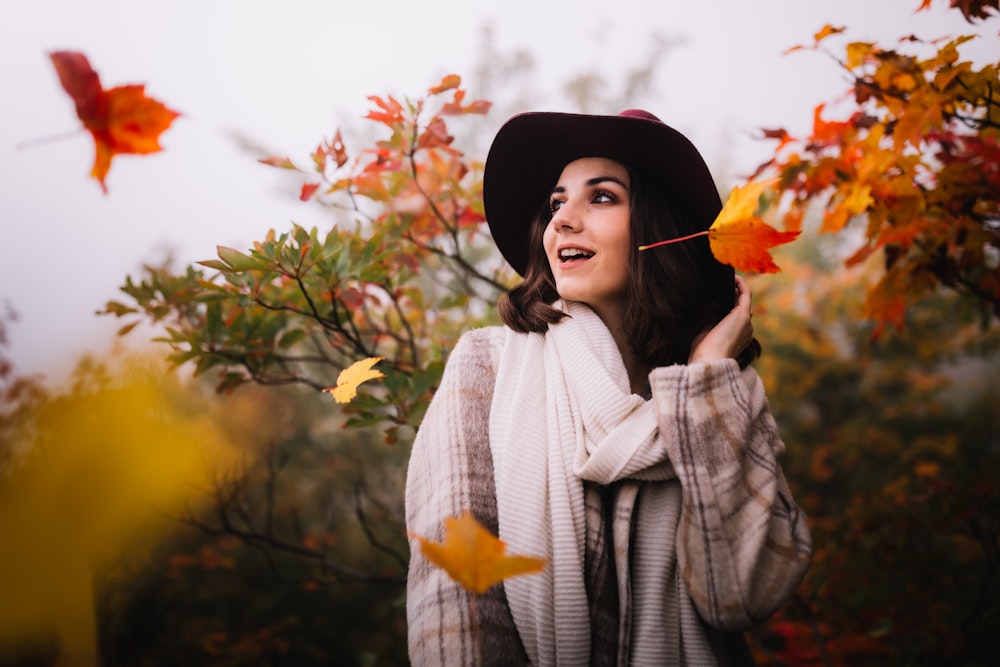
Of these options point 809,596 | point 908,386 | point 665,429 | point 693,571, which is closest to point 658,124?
point 665,429

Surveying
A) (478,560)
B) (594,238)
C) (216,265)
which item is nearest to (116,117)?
(216,265)

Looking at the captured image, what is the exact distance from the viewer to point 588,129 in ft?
5.28

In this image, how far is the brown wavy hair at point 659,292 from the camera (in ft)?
5.12

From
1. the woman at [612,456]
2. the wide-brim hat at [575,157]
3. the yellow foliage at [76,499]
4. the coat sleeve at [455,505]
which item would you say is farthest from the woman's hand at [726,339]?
the yellow foliage at [76,499]

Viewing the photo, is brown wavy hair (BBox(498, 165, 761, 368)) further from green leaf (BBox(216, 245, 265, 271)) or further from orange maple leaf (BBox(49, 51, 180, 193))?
orange maple leaf (BBox(49, 51, 180, 193))

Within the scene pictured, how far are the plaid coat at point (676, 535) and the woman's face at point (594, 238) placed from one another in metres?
0.35

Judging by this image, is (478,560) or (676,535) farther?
(676,535)

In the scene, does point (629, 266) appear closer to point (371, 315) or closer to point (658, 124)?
point (658, 124)

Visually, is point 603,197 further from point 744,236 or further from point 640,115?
point 744,236

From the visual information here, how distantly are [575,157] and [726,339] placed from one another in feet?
2.23

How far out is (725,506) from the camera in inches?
46.9

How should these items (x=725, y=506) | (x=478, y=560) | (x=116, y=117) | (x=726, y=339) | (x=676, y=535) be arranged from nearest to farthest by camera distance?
(x=478, y=560) < (x=116, y=117) < (x=725, y=506) < (x=676, y=535) < (x=726, y=339)

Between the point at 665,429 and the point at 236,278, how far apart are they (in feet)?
3.60

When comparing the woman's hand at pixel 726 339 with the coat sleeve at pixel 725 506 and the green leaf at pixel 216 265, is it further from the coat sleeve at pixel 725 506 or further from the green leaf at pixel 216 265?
the green leaf at pixel 216 265
